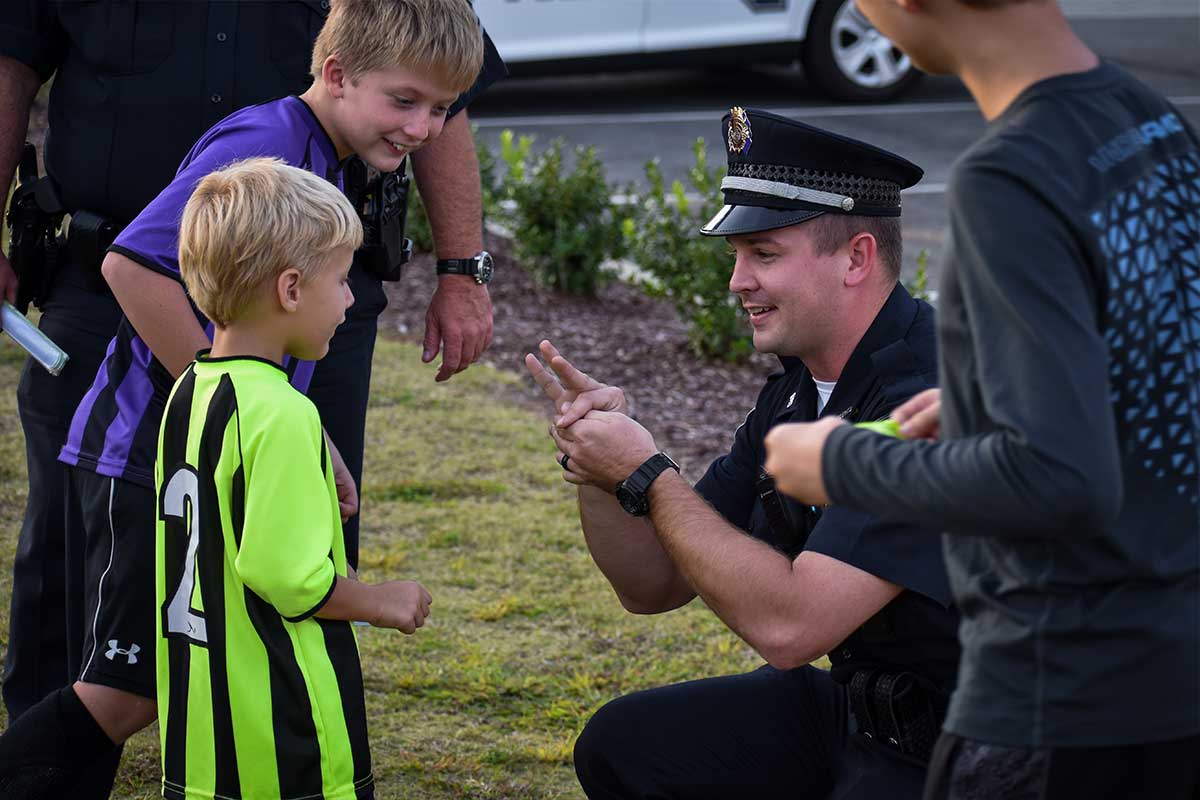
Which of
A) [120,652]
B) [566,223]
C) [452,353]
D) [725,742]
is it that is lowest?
[725,742]

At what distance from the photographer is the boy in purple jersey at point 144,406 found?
8.80 feet

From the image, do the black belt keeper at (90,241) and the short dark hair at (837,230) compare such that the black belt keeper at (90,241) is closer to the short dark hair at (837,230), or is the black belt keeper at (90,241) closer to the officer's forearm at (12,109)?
the officer's forearm at (12,109)

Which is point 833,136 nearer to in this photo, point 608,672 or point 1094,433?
point 1094,433

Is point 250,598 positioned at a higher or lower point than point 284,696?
higher

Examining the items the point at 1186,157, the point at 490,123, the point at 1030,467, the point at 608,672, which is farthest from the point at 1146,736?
the point at 490,123

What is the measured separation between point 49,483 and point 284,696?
0.98 meters

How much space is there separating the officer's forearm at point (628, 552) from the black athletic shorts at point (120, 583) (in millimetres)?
794

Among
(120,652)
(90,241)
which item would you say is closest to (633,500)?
(120,652)

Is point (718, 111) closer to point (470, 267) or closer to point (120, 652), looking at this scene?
point (470, 267)

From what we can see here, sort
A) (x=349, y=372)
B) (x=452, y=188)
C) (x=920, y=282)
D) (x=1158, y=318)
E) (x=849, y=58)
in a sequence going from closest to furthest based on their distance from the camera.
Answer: (x=1158, y=318) → (x=349, y=372) → (x=452, y=188) → (x=920, y=282) → (x=849, y=58)

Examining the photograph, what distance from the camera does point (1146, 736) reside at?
5.43ft

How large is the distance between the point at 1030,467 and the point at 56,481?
2124mm

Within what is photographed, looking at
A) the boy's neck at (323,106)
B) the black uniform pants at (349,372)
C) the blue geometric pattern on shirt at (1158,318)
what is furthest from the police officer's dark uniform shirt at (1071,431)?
the black uniform pants at (349,372)

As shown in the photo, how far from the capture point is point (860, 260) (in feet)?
8.87
